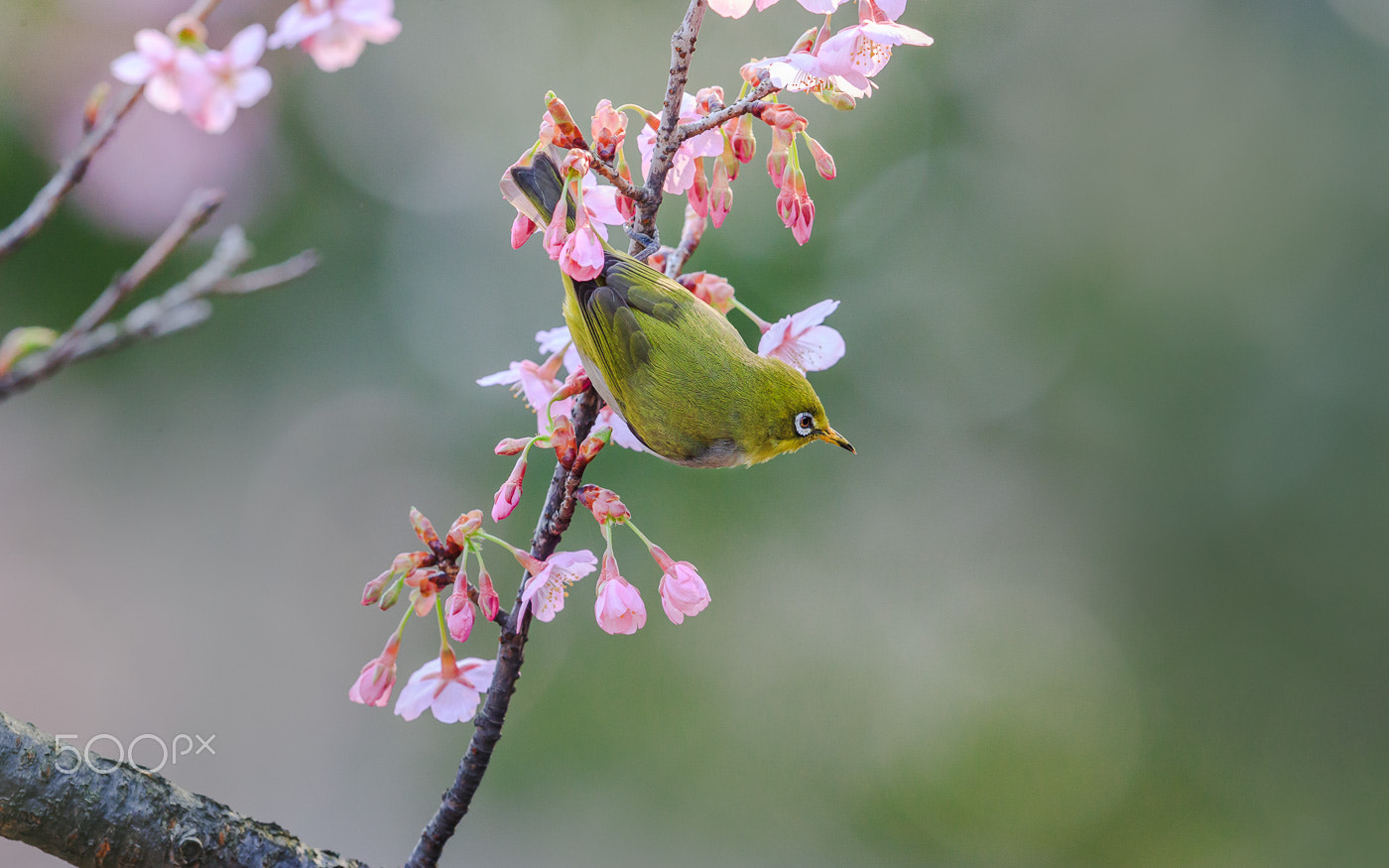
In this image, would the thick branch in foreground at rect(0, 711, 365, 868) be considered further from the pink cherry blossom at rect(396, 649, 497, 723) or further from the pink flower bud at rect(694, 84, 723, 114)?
the pink flower bud at rect(694, 84, 723, 114)

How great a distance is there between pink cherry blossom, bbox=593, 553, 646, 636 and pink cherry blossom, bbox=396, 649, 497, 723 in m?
0.20

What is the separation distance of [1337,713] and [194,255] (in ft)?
17.8

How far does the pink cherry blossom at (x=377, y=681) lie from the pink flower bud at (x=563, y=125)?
0.62 metres

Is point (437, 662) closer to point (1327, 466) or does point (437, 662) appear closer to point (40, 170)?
point (40, 170)

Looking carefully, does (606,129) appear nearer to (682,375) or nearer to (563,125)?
(563,125)

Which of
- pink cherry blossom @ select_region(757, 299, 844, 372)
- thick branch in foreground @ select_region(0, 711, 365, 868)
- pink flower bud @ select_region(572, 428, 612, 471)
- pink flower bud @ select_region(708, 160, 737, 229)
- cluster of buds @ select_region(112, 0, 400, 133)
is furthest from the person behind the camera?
pink cherry blossom @ select_region(757, 299, 844, 372)

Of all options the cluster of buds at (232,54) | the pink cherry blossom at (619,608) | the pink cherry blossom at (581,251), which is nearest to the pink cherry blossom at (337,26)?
the cluster of buds at (232,54)

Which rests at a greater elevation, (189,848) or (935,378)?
(935,378)

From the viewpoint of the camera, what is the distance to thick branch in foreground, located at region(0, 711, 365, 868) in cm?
87

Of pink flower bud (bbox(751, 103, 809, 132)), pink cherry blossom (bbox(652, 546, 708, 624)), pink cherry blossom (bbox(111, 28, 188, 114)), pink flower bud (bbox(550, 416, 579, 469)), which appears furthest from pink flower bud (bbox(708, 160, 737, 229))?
pink cherry blossom (bbox(111, 28, 188, 114))

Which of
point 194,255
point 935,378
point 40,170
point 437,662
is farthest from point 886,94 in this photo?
point 437,662

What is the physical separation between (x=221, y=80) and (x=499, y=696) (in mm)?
720

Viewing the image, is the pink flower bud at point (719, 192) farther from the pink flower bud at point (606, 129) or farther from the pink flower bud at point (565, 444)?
the pink flower bud at point (565, 444)

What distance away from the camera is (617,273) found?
142 centimetres
